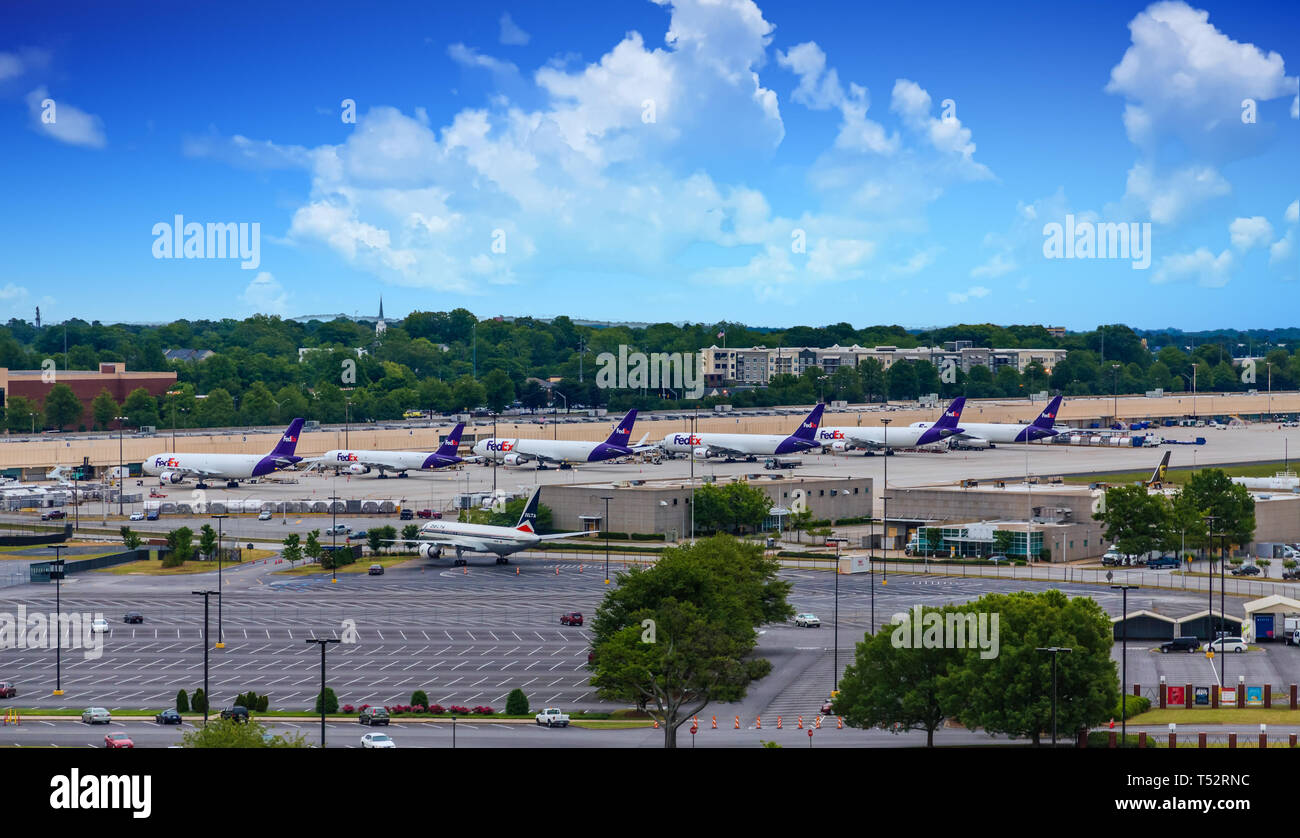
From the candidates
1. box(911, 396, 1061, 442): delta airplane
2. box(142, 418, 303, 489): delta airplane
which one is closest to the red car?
box(142, 418, 303, 489): delta airplane

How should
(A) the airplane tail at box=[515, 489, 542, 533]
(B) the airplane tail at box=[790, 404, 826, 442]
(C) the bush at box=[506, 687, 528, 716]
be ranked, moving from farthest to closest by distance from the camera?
(B) the airplane tail at box=[790, 404, 826, 442], (A) the airplane tail at box=[515, 489, 542, 533], (C) the bush at box=[506, 687, 528, 716]

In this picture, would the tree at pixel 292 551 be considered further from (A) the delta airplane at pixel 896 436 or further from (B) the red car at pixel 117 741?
(A) the delta airplane at pixel 896 436

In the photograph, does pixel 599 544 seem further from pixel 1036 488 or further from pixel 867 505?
pixel 1036 488

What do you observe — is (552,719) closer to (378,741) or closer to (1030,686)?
(378,741)

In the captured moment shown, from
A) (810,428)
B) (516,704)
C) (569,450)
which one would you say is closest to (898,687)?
→ (516,704)

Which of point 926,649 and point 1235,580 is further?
point 1235,580

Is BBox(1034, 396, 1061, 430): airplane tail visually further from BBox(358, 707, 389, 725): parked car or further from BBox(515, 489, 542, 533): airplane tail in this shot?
BBox(358, 707, 389, 725): parked car
